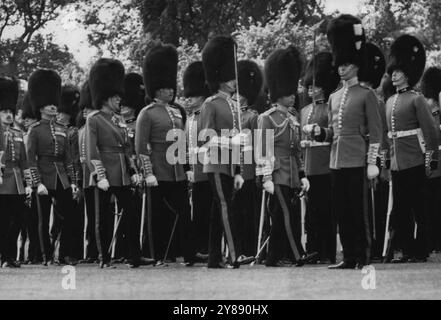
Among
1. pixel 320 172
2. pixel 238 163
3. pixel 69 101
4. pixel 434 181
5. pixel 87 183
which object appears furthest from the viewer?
pixel 69 101

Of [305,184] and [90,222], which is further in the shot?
[90,222]

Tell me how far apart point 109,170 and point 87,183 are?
1239mm

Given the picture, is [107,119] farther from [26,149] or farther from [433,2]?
[433,2]

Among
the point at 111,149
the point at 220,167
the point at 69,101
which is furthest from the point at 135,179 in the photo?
the point at 69,101

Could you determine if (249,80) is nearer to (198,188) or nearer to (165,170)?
(198,188)

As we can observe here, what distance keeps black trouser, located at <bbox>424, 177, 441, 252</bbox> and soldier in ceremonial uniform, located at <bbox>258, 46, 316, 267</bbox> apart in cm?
226

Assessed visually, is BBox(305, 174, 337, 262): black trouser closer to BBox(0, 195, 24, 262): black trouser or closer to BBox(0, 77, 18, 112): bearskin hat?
BBox(0, 195, 24, 262): black trouser

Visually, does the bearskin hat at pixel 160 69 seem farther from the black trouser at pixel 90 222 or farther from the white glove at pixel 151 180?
the black trouser at pixel 90 222

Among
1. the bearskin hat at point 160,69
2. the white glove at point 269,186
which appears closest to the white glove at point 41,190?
the bearskin hat at point 160,69

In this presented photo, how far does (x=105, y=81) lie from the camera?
13.9m

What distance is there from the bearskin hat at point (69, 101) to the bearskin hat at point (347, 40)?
4358mm
